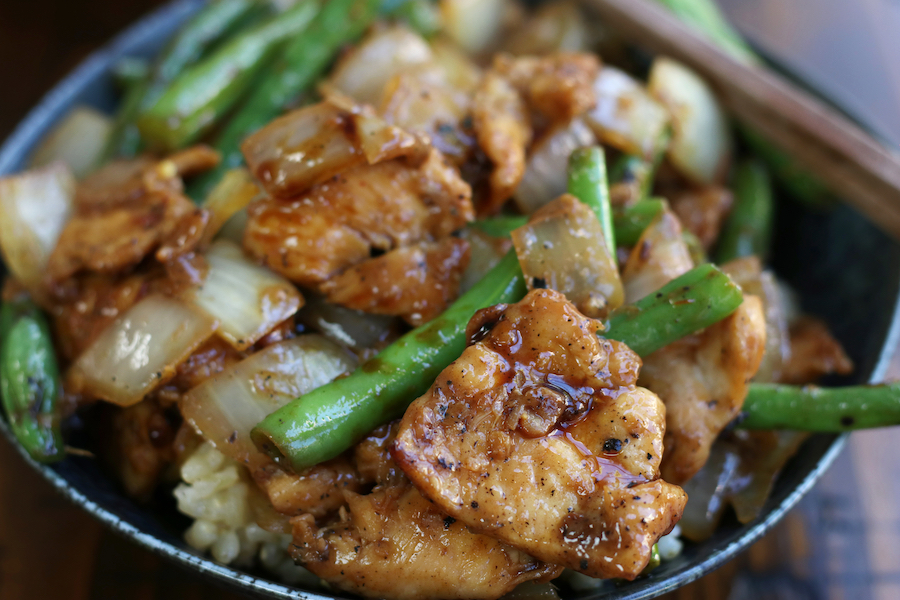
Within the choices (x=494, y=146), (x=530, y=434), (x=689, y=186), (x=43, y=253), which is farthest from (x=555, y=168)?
(x=43, y=253)

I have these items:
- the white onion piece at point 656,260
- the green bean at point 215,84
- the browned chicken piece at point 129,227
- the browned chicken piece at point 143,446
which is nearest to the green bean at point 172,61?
the green bean at point 215,84

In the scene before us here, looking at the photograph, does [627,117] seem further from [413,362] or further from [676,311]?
[413,362]

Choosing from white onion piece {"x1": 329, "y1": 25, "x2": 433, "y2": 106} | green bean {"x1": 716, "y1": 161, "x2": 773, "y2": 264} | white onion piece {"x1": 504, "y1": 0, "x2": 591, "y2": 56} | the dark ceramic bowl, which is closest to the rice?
the dark ceramic bowl

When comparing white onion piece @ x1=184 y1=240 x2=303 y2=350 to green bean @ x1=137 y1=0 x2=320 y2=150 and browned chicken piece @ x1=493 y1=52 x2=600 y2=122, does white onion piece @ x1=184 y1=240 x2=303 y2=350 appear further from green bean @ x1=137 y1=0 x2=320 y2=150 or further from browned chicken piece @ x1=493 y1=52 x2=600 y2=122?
browned chicken piece @ x1=493 y1=52 x2=600 y2=122

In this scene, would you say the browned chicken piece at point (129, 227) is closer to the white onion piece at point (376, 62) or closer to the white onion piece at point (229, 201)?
the white onion piece at point (229, 201)

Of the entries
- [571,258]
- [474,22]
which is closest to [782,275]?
[571,258]

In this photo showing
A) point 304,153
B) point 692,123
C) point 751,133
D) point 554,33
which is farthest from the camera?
point 554,33

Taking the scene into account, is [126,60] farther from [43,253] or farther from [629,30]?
[629,30]
